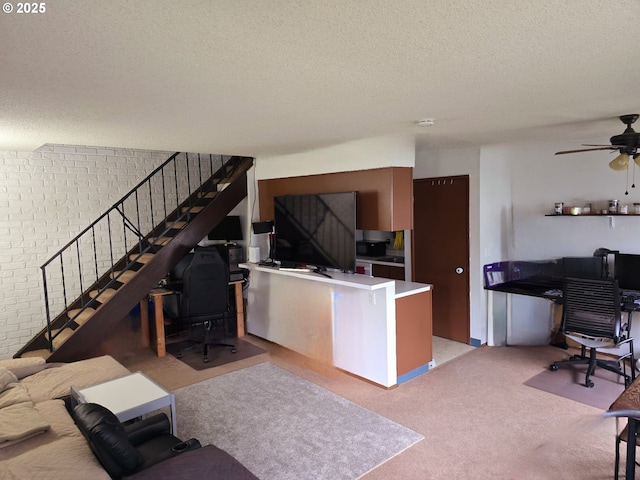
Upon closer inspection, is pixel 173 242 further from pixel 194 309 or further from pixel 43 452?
pixel 43 452

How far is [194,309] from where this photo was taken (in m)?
4.71

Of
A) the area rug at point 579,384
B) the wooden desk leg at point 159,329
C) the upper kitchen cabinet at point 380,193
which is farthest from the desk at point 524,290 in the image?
the wooden desk leg at point 159,329

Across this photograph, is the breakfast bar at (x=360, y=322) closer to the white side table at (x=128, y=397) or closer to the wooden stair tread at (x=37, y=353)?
the white side table at (x=128, y=397)

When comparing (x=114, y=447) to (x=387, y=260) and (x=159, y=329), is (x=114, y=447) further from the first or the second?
(x=387, y=260)

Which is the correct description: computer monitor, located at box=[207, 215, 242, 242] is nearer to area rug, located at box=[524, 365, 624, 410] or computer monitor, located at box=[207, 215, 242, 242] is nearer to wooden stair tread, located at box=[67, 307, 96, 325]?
wooden stair tread, located at box=[67, 307, 96, 325]

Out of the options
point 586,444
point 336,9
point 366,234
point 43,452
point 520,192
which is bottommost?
point 586,444

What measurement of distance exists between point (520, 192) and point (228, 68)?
4526mm

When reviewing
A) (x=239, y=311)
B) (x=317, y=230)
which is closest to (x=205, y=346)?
(x=239, y=311)

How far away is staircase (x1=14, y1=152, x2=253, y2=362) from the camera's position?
179 inches

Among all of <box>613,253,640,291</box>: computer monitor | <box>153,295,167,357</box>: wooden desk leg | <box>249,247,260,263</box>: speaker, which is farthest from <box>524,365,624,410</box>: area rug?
<box>153,295,167,357</box>: wooden desk leg

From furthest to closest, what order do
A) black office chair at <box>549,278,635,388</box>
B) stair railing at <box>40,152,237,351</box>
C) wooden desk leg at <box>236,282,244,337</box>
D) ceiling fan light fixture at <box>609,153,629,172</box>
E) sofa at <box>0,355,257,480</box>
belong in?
wooden desk leg at <box>236,282,244,337</box> → stair railing at <box>40,152,237,351</box> → black office chair at <box>549,278,635,388</box> → ceiling fan light fixture at <box>609,153,629,172</box> → sofa at <box>0,355,257,480</box>

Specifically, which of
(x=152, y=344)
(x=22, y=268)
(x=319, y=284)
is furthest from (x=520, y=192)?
(x=22, y=268)
